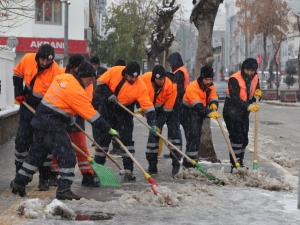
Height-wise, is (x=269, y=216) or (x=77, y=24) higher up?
(x=77, y=24)

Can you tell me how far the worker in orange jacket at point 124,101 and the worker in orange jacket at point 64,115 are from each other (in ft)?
6.16

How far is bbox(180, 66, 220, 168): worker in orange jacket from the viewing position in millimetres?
11125

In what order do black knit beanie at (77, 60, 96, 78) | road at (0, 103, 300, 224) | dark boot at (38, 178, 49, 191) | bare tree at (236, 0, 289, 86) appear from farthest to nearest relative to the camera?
bare tree at (236, 0, 289, 86) < dark boot at (38, 178, 49, 191) < black knit beanie at (77, 60, 96, 78) < road at (0, 103, 300, 224)

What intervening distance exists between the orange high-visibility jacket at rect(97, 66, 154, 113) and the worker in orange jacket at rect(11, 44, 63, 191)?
1365 mm

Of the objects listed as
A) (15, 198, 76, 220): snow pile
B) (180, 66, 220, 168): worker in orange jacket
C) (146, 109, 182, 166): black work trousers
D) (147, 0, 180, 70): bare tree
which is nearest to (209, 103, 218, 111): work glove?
(180, 66, 220, 168): worker in orange jacket

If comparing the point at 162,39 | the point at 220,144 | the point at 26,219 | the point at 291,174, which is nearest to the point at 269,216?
the point at 26,219

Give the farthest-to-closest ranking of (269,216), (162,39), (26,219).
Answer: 1. (162,39)
2. (269,216)
3. (26,219)

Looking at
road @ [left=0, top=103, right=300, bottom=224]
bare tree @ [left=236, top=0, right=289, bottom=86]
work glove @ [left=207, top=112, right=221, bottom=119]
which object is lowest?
road @ [left=0, top=103, right=300, bottom=224]

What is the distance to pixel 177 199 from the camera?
848cm

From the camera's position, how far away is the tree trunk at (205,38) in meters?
13.4

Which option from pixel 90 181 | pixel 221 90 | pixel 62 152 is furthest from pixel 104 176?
pixel 221 90

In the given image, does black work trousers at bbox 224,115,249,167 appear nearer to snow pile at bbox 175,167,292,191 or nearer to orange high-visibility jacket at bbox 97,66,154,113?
snow pile at bbox 175,167,292,191

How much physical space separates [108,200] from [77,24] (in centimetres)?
3309

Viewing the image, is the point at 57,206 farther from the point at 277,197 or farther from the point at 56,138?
the point at 277,197
